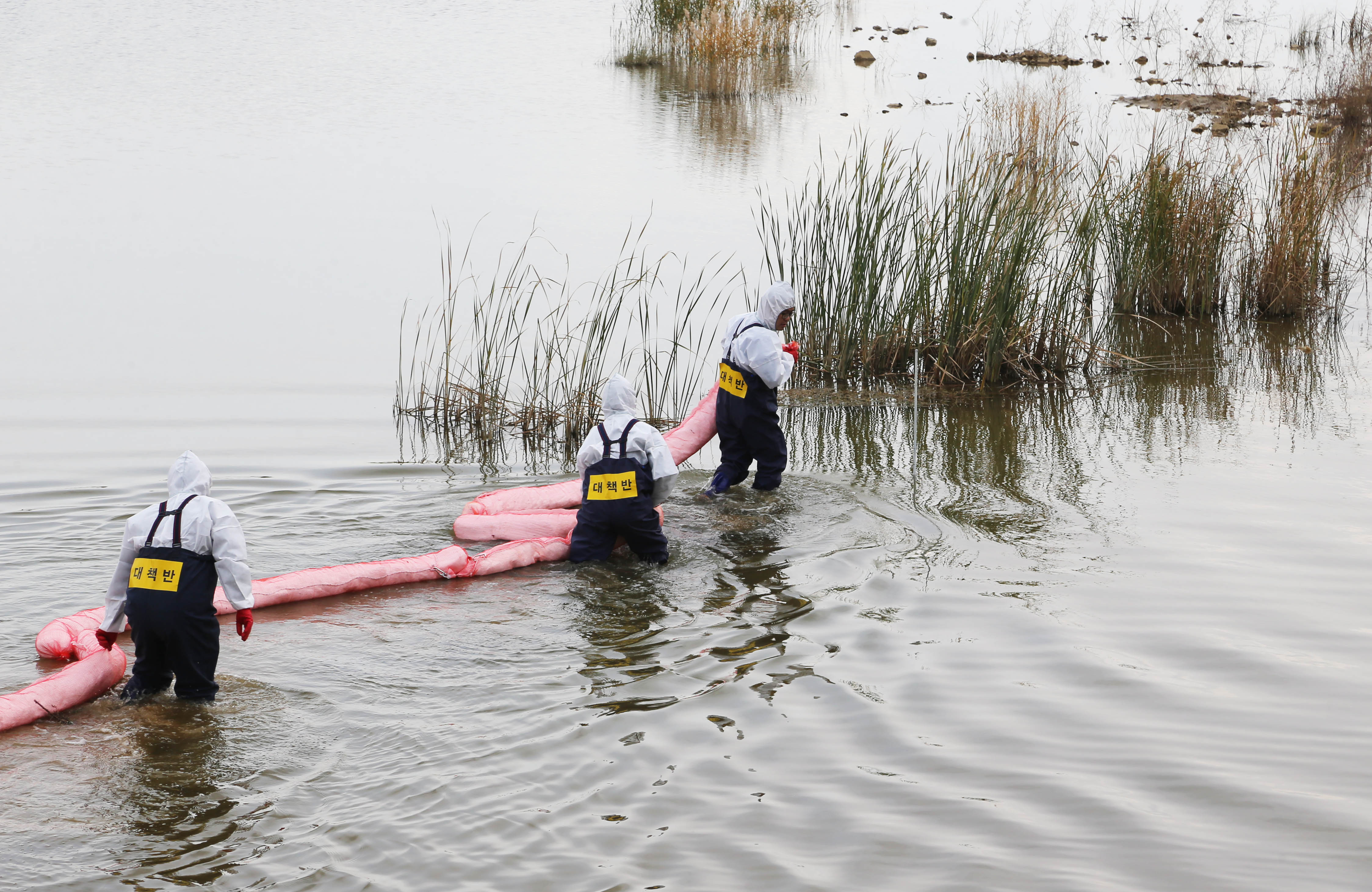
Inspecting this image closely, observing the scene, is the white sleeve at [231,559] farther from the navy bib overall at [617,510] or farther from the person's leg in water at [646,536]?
the person's leg in water at [646,536]

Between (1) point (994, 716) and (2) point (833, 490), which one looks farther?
(2) point (833, 490)

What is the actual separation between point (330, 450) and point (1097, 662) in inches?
258

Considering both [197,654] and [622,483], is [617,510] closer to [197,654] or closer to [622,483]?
[622,483]

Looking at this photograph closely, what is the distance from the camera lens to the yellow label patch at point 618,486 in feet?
25.2

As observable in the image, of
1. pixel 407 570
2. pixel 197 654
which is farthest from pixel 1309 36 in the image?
pixel 197 654

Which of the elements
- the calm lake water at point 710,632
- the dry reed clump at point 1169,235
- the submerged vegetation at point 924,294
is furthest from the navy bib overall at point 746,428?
the dry reed clump at point 1169,235

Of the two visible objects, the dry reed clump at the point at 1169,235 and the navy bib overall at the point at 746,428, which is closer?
the navy bib overall at the point at 746,428

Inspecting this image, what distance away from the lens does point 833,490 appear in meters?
9.62

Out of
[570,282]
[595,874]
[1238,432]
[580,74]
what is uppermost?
[580,74]

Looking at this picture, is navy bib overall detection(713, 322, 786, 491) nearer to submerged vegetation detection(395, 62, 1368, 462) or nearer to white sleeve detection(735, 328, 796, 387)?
white sleeve detection(735, 328, 796, 387)

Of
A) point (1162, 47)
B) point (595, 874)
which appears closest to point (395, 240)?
point (595, 874)

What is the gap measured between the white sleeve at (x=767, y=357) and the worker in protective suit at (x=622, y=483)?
1.42m

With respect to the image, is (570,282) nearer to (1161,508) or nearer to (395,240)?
(395,240)

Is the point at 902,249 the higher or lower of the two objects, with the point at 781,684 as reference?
higher
